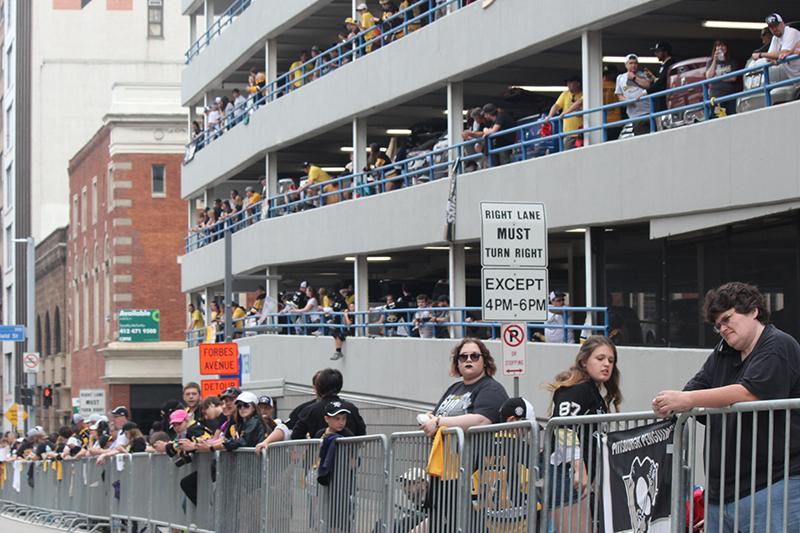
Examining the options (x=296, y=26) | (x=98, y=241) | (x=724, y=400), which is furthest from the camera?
(x=98, y=241)

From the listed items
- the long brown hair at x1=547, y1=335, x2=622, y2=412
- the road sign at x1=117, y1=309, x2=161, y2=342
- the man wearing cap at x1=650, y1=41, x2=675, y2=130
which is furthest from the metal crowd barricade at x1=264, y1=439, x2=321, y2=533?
the road sign at x1=117, y1=309, x2=161, y2=342

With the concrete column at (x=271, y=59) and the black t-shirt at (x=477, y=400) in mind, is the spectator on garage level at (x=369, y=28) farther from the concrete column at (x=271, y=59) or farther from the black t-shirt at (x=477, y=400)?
the black t-shirt at (x=477, y=400)

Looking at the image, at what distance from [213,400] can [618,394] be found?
839 centimetres

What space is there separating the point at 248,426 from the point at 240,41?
85.2ft

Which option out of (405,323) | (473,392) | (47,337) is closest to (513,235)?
(473,392)

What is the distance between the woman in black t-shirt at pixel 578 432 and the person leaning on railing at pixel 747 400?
45.4 inches

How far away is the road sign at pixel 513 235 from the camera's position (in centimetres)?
1403

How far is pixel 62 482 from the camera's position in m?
24.9

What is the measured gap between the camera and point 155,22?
73.3 metres

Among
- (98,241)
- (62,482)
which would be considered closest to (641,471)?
(62,482)

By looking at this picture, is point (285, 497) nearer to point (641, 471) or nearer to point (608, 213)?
point (641, 471)

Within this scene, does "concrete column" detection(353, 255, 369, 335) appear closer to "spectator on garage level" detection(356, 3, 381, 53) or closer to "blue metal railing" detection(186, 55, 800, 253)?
"blue metal railing" detection(186, 55, 800, 253)

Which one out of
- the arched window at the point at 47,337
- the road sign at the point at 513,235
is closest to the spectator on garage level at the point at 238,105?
the road sign at the point at 513,235

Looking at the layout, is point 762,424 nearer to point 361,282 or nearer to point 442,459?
point 442,459
